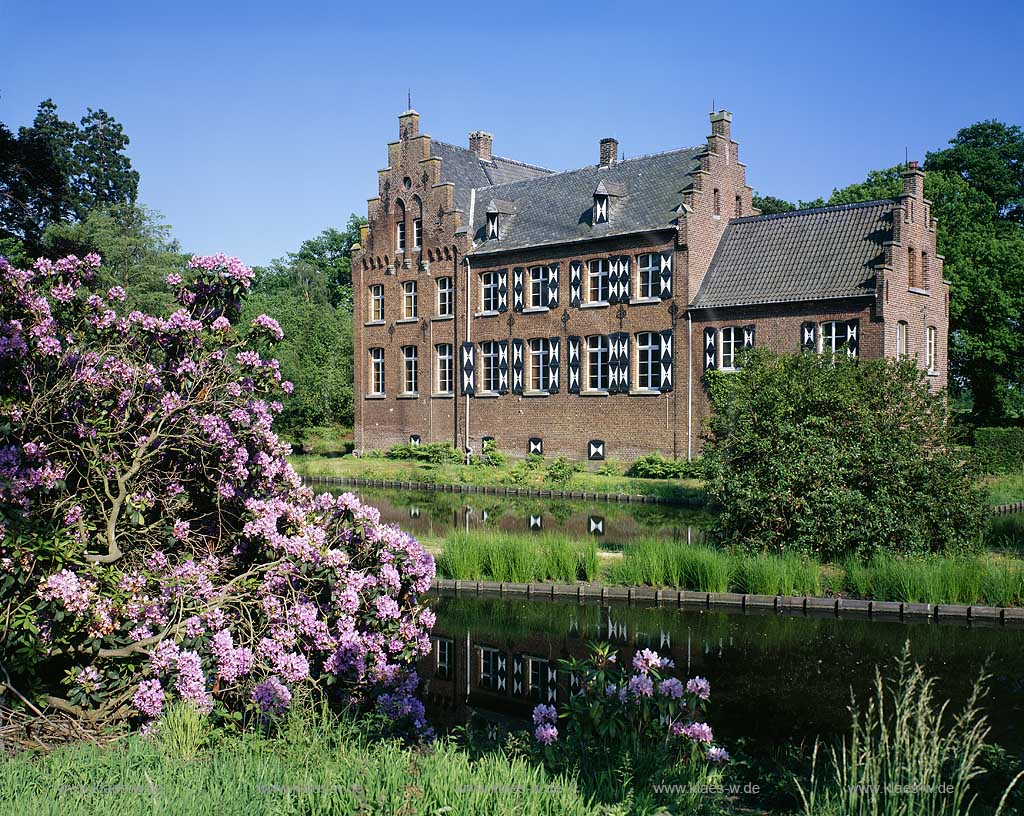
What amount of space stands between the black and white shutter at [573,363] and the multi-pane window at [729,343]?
18.1ft

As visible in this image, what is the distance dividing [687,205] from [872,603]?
23.0 m

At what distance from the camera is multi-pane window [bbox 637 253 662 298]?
3456 cm

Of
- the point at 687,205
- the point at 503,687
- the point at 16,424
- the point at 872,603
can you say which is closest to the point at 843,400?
the point at 872,603

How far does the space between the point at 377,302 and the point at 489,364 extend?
21.4 ft

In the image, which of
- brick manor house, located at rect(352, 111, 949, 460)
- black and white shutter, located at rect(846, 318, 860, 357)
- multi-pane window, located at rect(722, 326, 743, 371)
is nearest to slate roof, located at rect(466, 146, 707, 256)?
brick manor house, located at rect(352, 111, 949, 460)

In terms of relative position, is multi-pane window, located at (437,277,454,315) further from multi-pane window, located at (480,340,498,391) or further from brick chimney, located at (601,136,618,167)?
brick chimney, located at (601,136,618,167)

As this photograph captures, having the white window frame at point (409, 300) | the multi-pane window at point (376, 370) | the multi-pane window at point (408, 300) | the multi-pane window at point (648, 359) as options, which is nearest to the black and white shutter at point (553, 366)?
the multi-pane window at point (648, 359)

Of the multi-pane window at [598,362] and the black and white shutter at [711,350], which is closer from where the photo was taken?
the black and white shutter at [711,350]

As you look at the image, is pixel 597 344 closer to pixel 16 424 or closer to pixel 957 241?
pixel 957 241

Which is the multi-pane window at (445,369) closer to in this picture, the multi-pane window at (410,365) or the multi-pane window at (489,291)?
the multi-pane window at (410,365)

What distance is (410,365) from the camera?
1650 inches

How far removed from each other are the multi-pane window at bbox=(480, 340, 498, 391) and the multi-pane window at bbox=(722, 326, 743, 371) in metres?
9.44

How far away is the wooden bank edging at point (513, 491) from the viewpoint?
1063 inches

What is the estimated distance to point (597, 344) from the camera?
Answer: 1422 inches
